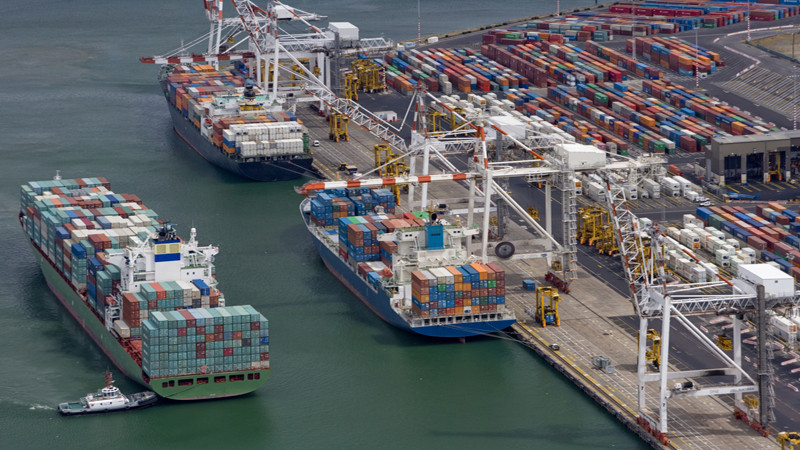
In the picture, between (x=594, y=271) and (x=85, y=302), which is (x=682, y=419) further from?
(x=85, y=302)

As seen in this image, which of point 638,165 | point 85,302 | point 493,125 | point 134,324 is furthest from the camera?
point 493,125

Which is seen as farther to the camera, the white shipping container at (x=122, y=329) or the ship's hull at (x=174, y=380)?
the white shipping container at (x=122, y=329)

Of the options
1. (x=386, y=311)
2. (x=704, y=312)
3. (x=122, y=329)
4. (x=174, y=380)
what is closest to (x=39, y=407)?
(x=122, y=329)

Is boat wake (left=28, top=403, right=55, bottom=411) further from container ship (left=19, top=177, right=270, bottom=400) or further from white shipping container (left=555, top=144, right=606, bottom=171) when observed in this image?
white shipping container (left=555, top=144, right=606, bottom=171)

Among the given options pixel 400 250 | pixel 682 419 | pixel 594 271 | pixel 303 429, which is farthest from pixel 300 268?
pixel 682 419

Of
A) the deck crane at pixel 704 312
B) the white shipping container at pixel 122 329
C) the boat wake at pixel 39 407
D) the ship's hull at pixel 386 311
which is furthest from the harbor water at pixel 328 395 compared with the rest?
the deck crane at pixel 704 312

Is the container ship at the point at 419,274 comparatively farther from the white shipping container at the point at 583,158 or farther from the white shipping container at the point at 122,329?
the white shipping container at the point at 122,329

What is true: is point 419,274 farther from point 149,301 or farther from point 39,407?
point 39,407

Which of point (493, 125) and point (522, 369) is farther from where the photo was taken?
point (493, 125)
